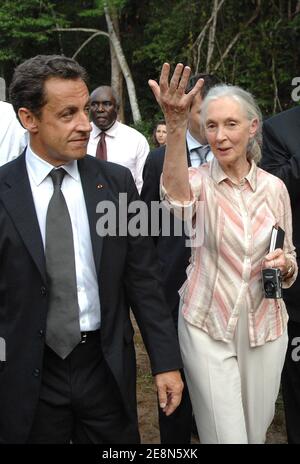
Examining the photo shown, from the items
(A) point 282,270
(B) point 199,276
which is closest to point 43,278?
(B) point 199,276

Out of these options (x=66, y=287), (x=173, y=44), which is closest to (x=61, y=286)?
(x=66, y=287)

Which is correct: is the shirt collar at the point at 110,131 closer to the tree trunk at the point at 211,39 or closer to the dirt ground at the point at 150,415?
the dirt ground at the point at 150,415

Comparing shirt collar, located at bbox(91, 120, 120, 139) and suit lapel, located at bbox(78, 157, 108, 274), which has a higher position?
shirt collar, located at bbox(91, 120, 120, 139)

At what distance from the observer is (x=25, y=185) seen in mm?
2375

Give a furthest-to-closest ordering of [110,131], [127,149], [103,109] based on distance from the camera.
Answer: [103,109]
[110,131]
[127,149]

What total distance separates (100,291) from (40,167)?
0.54 metres

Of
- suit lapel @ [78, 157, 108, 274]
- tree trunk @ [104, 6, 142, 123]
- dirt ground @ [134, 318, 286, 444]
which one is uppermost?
tree trunk @ [104, 6, 142, 123]

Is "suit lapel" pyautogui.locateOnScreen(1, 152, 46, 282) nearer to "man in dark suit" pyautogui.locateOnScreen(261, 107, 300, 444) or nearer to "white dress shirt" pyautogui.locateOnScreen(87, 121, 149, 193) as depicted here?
"man in dark suit" pyautogui.locateOnScreen(261, 107, 300, 444)

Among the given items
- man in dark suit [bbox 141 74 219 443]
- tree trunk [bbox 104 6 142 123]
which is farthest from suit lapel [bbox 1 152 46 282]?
tree trunk [bbox 104 6 142 123]

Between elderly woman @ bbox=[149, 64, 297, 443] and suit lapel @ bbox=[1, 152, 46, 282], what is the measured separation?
2.05 feet

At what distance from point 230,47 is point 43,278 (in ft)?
36.7

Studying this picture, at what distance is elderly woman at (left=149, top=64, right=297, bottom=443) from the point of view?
101 inches

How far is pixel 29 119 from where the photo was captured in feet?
7.88

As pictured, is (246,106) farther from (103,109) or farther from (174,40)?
(174,40)
